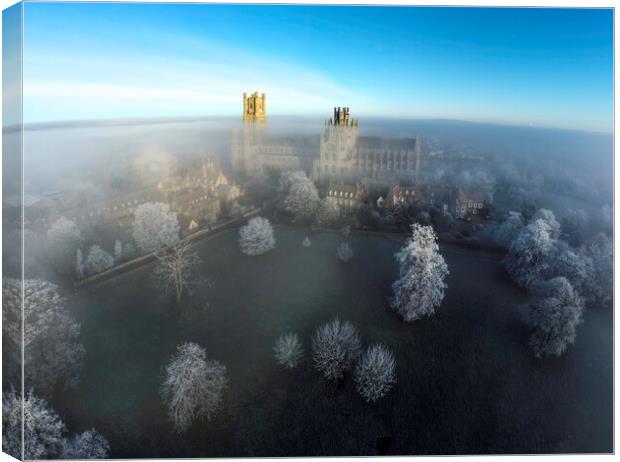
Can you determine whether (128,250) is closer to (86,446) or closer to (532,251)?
(86,446)

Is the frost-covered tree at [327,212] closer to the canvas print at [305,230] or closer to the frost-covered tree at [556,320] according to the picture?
the canvas print at [305,230]

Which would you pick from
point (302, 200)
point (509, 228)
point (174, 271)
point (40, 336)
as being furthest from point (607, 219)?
point (40, 336)

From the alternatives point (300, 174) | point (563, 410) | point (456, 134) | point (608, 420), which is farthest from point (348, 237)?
point (608, 420)

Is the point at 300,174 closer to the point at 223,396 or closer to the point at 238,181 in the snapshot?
the point at 238,181

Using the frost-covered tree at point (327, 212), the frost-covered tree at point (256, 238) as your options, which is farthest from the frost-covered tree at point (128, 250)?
the frost-covered tree at point (327, 212)

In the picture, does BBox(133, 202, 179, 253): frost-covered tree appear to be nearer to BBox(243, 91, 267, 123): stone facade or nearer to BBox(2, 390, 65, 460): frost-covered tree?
BBox(243, 91, 267, 123): stone facade

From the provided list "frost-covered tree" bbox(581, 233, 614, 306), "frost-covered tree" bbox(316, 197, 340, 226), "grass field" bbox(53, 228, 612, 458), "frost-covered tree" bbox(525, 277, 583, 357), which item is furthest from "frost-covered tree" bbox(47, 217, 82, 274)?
"frost-covered tree" bbox(581, 233, 614, 306)

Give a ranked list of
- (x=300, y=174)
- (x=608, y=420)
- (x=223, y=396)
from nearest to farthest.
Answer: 1. (x=223, y=396)
2. (x=608, y=420)
3. (x=300, y=174)
